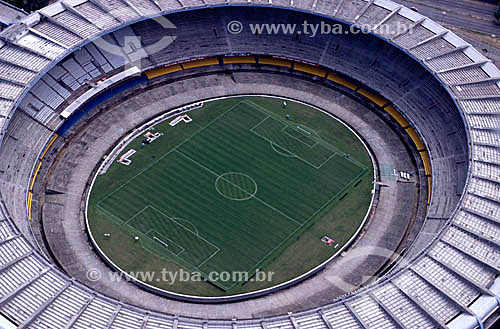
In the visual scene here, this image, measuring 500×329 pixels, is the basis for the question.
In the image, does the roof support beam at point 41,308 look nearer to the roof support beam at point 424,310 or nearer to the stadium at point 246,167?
the stadium at point 246,167

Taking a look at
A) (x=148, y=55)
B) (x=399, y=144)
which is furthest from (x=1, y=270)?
(x=399, y=144)

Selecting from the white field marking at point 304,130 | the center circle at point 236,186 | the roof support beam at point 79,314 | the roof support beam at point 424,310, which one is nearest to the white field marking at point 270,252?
the center circle at point 236,186

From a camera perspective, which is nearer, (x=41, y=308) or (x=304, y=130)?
(x=41, y=308)

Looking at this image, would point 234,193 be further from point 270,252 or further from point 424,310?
point 424,310

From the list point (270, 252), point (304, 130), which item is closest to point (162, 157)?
point (304, 130)

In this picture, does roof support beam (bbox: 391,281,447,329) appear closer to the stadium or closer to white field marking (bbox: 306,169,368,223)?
the stadium

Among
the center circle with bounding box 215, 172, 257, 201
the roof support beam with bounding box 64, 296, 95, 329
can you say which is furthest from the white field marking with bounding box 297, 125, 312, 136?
the roof support beam with bounding box 64, 296, 95, 329
